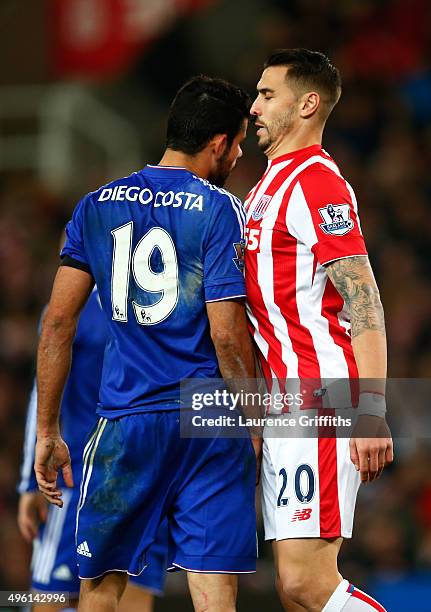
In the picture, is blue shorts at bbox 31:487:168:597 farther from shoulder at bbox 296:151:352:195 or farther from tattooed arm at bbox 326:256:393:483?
shoulder at bbox 296:151:352:195

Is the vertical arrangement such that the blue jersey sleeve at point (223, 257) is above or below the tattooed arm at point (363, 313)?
above

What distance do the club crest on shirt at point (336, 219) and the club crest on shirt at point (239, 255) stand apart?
0.91 feet

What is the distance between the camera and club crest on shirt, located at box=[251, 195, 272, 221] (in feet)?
12.7

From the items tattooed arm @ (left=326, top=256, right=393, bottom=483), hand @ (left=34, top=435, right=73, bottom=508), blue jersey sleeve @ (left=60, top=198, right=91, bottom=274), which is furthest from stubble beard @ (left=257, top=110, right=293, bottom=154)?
hand @ (left=34, top=435, right=73, bottom=508)

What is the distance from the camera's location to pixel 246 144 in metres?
10.5

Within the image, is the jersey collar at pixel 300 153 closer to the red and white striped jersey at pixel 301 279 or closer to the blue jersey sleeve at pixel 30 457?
the red and white striped jersey at pixel 301 279

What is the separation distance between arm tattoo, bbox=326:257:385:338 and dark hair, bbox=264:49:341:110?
0.78 meters

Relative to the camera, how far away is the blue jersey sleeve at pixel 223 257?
361cm

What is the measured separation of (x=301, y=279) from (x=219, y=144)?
1.86 ft

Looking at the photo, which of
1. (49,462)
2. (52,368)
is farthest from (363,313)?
(49,462)

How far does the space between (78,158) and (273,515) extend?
27.5 ft

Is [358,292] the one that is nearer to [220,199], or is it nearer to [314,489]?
[220,199]

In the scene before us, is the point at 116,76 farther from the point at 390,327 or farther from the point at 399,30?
the point at 390,327

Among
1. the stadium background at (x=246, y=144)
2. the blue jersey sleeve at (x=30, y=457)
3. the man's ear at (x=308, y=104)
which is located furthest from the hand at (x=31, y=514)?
the man's ear at (x=308, y=104)
